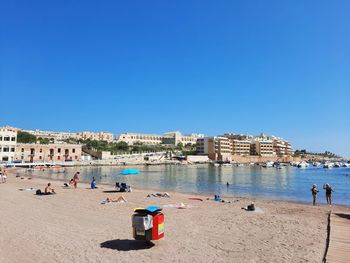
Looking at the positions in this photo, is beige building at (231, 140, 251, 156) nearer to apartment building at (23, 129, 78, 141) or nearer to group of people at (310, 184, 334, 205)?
apartment building at (23, 129, 78, 141)

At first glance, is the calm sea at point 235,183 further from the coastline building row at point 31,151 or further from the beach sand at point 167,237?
the coastline building row at point 31,151

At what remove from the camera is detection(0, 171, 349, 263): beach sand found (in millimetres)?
7777

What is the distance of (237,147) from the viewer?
15150cm

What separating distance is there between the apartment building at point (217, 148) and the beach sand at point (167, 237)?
124m

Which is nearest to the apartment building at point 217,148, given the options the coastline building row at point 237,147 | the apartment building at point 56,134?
the coastline building row at point 237,147

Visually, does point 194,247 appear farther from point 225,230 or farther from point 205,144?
point 205,144

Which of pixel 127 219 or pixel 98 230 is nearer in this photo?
pixel 98 230

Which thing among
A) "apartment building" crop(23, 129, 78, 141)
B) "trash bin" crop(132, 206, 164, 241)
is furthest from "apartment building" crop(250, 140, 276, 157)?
"trash bin" crop(132, 206, 164, 241)

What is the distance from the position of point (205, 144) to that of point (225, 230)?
135413mm

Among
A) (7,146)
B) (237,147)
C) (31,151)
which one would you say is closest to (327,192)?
(7,146)

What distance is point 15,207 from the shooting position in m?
15.0

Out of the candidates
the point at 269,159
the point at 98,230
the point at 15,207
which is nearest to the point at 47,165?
the point at 15,207

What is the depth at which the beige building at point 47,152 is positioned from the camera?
92.1 meters

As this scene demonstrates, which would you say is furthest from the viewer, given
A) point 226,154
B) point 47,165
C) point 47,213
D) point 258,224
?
point 226,154
